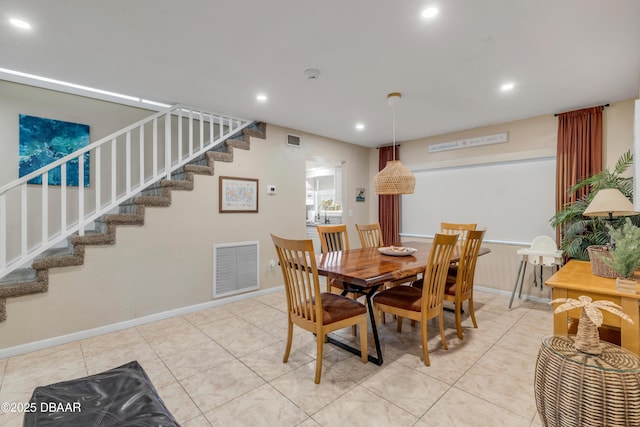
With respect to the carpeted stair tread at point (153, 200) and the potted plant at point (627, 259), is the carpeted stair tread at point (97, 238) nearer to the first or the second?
the carpeted stair tread at point (153, 200)

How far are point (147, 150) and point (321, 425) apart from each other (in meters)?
3.90

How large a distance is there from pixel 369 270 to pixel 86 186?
3.53 metres

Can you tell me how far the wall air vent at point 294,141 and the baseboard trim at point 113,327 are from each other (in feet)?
7.34

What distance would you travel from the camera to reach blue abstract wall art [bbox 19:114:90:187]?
3.12 m

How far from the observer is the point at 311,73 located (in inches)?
103

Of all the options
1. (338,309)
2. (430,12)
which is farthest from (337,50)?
(338,309)

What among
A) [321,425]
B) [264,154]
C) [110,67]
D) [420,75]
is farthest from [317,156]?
[321,425]

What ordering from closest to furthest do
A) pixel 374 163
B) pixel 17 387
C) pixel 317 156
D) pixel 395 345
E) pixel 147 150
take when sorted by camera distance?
pixel 17 387
pixel 395 345
pixel 147 150
pixel 317 156
pixel 374 163

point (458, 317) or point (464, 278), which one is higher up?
point (464, 278)

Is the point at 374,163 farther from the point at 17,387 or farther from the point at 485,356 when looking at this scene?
the point at 17,387

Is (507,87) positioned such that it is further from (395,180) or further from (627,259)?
(627,259)

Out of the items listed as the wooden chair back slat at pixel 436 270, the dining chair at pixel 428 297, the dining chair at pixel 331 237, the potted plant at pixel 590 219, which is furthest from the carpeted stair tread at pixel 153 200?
the potted plant at pixel 590 219

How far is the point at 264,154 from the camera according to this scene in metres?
4.19

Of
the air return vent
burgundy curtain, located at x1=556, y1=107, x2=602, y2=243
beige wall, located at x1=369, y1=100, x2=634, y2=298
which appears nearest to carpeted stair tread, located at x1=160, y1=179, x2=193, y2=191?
the air return vent
